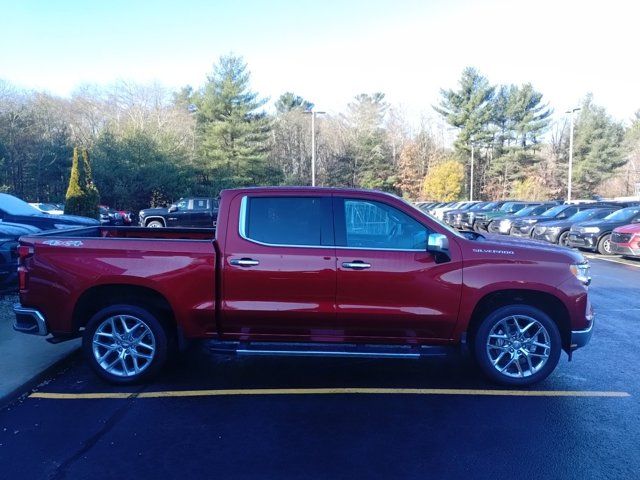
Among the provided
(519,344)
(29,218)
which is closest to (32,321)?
(519,344)

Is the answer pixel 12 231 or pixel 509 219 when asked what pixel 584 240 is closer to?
pixel 509 219

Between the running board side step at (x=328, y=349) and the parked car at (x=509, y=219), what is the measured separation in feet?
64.5

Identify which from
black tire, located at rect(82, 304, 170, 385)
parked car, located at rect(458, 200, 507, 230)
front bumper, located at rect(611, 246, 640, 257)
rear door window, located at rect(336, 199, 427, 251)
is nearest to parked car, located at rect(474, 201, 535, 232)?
parked car, located at rect(458, 200, 507, 230)

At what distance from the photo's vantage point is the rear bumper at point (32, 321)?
5.12 meters

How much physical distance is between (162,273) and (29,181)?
42.1 meters

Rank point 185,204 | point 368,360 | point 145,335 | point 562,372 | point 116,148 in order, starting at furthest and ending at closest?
1. point 116,148
2. point 185,204
3. point 368,360
4. point 562,372
5. point 145,335

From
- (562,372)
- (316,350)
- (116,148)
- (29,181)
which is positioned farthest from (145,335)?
(29,181)

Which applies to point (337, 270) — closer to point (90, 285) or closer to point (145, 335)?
point (145, 335)

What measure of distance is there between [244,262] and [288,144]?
51357 millimetres

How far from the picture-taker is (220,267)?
4930 mm

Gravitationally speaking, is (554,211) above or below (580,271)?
above

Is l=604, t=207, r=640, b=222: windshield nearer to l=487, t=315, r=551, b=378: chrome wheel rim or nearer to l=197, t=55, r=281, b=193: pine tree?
l=487, t=315, r=551, b=378: chrome wheel rim

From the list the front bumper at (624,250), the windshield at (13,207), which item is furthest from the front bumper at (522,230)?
the windshield at (13,207)

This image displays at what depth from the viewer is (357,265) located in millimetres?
4855
